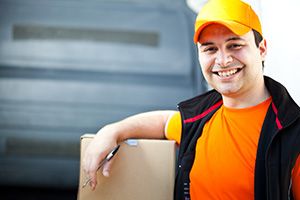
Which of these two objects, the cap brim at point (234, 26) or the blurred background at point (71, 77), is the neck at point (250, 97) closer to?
the cap brim at point (234, 26)

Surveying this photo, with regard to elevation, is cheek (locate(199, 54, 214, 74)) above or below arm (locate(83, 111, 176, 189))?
above

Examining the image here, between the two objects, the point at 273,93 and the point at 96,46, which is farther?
the point at 96,46

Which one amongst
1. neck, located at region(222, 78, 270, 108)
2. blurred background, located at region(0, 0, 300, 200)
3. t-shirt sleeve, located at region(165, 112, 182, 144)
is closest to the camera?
neck, located at region(222, 78, 270, 108)

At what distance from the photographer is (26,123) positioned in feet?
4.12

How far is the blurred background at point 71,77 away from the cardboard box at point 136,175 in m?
0.29

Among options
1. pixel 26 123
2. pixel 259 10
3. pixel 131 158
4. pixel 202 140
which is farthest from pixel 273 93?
pixel 26 123

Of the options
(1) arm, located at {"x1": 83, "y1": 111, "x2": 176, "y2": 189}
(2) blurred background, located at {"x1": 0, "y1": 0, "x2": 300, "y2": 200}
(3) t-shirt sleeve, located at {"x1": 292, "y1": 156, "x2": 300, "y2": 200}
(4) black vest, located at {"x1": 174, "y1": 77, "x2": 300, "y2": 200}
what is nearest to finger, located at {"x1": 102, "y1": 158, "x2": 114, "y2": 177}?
(1) arm, located at {"x1": 83, "y1": 111, "x2": 176, "y2": 189}

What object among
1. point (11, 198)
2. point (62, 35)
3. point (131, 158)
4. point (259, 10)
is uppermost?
point (259, 10)

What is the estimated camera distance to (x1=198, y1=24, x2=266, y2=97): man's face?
2.91ft

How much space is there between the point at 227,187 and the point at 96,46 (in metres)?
0.63

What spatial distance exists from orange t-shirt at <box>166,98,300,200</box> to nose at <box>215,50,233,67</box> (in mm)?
129

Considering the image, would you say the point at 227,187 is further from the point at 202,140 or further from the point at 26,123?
the point at 26,123

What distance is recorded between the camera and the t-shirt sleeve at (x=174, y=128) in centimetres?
105

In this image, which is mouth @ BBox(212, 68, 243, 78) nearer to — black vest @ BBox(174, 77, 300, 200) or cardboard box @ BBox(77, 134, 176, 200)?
black vest @ BBox(174, 77, 300, 200)
